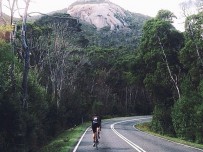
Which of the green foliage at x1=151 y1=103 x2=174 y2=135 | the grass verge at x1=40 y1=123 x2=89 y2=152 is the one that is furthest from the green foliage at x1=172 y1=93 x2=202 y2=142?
the grass verge at x1=40 y1=123 x2=89 y2=152

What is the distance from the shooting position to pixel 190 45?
3900 centimetres

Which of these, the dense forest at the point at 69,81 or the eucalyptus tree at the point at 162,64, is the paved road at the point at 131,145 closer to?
the dense forest at the point at 69,81

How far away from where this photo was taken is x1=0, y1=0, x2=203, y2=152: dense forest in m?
24.5

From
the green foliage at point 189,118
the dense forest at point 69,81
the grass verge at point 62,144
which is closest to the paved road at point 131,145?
the grass verge at point 62,144

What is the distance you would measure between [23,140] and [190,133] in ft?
61.3

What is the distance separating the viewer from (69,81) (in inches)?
2464

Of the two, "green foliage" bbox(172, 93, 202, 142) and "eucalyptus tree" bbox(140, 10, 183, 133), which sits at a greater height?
→ "eucalyptus tree" bbox(140, 10, 183, 133)

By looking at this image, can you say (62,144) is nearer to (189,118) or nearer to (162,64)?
(189,118)

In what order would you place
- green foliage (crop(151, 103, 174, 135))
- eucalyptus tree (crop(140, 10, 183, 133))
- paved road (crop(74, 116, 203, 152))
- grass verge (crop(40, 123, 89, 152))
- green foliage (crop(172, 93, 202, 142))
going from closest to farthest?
1. paved road (crop(74, 116, 203, 152))
2. grass verge (crop(40, 123, 89, 152))
3. green foliage (crop(172, 93, 202, 142))
4. eucalyptus tree (crop(140, 10, 183, 133))
5. green foliage (crop(151, 103, 174, 135))

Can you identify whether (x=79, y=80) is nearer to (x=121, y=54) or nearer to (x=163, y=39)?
(x=121, y=54)

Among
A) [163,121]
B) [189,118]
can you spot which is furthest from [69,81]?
[189,118]

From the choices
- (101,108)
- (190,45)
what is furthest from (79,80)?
(190,45)

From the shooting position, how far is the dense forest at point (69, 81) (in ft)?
80.4

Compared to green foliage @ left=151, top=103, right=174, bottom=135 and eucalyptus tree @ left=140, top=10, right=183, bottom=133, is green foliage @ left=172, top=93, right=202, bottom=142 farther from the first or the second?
green foliage @ left=151, top=103, right=174, bottom=135
